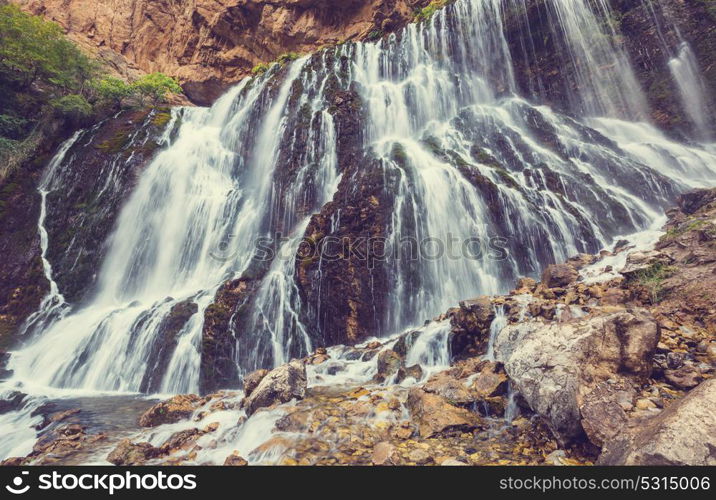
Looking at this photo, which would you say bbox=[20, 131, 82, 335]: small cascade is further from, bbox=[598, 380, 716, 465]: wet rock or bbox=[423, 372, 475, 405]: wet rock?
bbox=[598, 380, 716, 465]: wet rock

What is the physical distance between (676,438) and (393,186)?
10.4 m

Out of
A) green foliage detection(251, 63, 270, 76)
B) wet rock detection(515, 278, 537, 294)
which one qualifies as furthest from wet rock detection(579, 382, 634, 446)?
green foliage detection(251, 63, 270, 76)

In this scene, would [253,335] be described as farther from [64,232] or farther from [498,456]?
[64,232]

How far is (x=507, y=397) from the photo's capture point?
4.91 meters

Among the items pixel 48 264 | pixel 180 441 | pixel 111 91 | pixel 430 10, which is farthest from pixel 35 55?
pixel 180 441

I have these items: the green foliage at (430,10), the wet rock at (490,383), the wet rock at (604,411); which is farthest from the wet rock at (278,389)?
the green foliage at (430,10)

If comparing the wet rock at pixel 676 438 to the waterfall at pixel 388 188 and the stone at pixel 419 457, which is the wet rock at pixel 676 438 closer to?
the stone at pixel 419 457

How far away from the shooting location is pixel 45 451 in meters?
5.98

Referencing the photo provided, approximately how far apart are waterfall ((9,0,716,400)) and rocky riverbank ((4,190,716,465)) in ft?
5.57

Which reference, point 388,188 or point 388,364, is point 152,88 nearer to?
point 388,188

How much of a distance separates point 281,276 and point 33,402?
22.3 feet

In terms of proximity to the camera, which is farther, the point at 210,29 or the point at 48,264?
the point at 210,29

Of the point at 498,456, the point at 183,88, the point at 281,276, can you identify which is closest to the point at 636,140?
the point at 281,276

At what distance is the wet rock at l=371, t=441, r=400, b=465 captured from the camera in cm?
402
